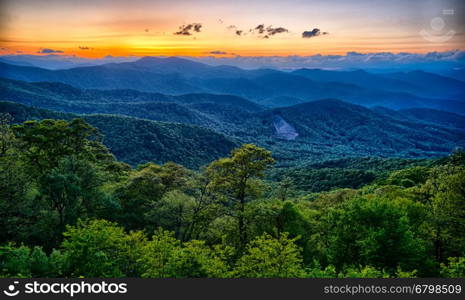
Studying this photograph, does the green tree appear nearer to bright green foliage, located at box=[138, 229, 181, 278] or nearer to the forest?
the forest

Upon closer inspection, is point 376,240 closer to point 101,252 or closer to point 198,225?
point 198,225

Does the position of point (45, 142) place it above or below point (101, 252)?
above

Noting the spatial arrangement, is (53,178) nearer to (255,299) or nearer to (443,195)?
(255,299)

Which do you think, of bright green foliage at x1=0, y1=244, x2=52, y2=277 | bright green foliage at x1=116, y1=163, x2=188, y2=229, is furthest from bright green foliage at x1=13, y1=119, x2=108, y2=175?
bright green foliage at x1=0, y1=244, x2=52, y2=277

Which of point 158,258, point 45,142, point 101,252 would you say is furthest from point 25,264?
point 45,142

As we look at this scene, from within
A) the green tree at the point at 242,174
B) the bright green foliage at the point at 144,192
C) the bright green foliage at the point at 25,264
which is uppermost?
the green tree at the point at 242,174

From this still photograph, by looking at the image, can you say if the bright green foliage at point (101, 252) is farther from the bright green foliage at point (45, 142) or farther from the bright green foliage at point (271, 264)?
the bright green foliage at point (45, 142)

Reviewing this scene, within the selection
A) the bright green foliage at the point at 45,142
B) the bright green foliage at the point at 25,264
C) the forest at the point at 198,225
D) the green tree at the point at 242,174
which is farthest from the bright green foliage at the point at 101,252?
the bright green foliage at the point at 45,142

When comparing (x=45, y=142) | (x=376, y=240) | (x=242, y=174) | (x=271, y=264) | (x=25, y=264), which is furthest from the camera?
(x=45, y=142)

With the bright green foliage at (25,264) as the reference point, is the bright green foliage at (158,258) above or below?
below

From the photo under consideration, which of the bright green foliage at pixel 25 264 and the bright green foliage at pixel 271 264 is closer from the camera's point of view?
the bright green foliage at pixel 25 264
